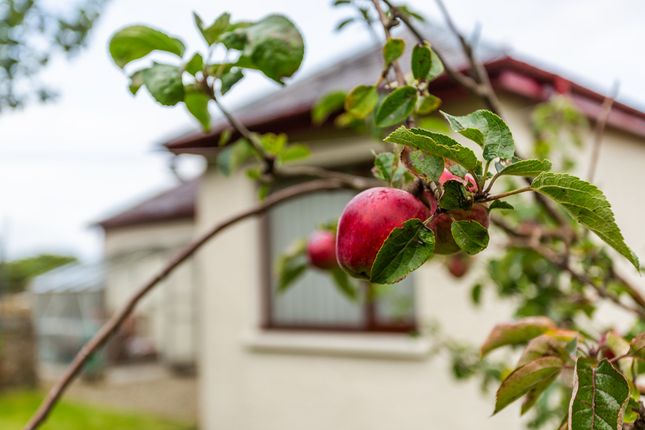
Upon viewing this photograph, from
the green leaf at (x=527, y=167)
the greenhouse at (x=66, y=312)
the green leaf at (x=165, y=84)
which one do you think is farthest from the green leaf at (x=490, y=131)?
the greenhouse at (x=66, y=312)

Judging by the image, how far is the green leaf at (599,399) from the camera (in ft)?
1.97

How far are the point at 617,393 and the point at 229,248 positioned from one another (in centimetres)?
570

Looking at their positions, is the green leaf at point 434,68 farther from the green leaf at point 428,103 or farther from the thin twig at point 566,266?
the thin twig at point 566,266

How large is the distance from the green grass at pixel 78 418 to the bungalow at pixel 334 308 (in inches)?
59.3

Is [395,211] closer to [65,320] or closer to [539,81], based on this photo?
[539,81]

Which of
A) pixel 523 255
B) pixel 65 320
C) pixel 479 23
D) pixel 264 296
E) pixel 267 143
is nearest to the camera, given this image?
pixel 267 143

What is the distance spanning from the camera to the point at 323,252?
1432 millimetres

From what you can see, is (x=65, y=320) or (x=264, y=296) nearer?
(x=264, y=296)

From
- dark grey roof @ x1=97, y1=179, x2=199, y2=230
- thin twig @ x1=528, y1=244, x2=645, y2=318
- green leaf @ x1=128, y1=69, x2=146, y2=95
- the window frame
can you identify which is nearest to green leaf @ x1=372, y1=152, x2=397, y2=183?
green leaf @ x1=128, y1=69, x2=146, y2=95

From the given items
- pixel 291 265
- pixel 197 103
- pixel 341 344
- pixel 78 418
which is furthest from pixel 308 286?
pixel 197 103

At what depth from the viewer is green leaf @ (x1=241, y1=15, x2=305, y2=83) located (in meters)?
0.80

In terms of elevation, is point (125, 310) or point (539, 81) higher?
point (539, 81)

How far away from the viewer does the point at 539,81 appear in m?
4.74

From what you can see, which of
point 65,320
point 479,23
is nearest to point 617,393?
point 479,23
